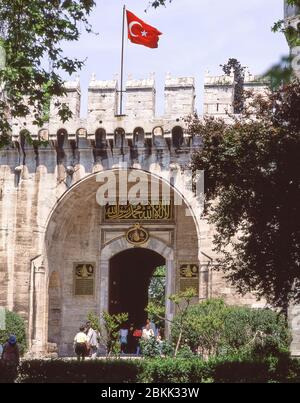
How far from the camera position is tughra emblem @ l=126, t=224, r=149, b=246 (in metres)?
25.4

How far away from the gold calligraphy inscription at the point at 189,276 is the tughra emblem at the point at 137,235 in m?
1.58

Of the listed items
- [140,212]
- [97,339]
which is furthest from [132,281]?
[97,339]

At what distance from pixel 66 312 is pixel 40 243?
2862 mm

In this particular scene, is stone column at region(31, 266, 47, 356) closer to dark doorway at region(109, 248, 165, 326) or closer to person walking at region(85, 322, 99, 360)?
person walking at region(85, 322, 99, 360)

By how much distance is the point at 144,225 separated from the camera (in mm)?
25500

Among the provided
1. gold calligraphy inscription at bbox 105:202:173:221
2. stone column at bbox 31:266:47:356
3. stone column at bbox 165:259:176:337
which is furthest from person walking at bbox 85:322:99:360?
gold calligraphy inscription at bbox 105:202:173:221

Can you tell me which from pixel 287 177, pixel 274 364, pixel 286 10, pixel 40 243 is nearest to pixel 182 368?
pixel 274 364

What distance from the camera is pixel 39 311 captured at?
23172 millimetres

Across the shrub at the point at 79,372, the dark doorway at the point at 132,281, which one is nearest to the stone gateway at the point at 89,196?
the dark doorway at the point at 132,281

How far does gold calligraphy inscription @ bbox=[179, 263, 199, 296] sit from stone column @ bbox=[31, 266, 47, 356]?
13.6ft

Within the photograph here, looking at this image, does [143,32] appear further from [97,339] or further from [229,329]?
[229,329]

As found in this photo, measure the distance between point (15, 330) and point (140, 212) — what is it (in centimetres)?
565

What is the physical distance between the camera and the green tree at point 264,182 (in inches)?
511
